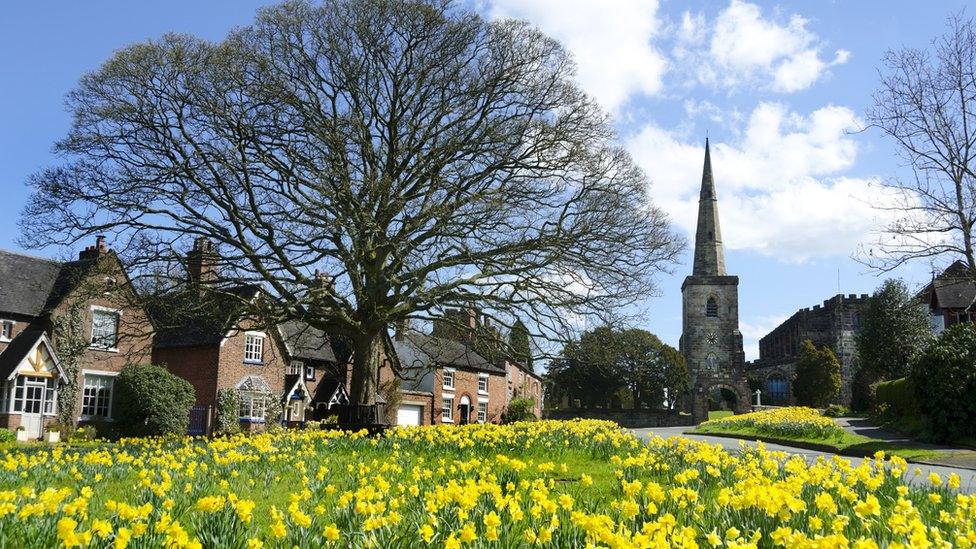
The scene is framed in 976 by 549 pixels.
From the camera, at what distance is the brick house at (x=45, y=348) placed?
31094 mm

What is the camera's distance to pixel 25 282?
3425 cm

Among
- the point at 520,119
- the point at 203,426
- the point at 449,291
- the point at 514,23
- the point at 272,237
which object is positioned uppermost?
the point at 514,23

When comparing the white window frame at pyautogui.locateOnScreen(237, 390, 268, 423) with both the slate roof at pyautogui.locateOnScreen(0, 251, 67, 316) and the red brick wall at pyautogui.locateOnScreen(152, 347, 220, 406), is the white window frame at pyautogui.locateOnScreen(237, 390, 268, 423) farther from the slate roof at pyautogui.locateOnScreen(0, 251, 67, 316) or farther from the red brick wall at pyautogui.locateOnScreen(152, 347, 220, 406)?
the slate roof at pyautogui.locateOnScreen(0, 251, 67, 316)

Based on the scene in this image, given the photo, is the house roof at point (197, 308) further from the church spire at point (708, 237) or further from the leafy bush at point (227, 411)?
the church spire at point (708, 237)

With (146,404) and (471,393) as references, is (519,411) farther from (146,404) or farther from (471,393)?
(146,404)

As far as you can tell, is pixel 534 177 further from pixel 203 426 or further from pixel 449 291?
pixel 203 426

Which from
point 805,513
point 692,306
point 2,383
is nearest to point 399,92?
point 805,513

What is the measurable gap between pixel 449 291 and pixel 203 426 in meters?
21.7

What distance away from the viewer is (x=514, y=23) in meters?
21.5

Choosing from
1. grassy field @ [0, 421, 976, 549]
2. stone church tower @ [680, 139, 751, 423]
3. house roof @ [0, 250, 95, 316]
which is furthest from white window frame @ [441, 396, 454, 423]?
grassy field @ [0, 421, 976, 549]

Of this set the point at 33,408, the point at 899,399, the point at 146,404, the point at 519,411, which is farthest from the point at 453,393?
the point at 899,399

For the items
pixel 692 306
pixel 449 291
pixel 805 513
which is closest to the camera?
pixel 805 513

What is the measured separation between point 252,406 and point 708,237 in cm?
5792

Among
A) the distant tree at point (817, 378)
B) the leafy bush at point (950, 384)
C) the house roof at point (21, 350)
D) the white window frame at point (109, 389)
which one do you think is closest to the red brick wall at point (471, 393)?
the white window frame at point (109, 389)
